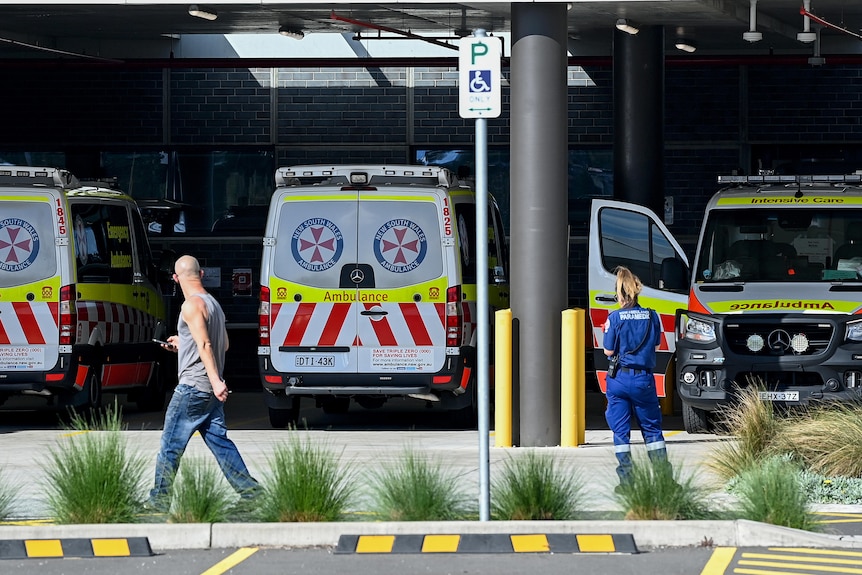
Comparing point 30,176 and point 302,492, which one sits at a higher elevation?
point 30,176

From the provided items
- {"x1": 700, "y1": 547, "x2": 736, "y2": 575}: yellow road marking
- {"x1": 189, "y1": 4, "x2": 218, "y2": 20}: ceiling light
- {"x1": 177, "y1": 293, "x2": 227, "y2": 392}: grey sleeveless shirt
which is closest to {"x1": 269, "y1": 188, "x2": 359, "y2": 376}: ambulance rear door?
{"x1": 189, "y1": 4, "x2": 218, "y2": 20}: ceiling light

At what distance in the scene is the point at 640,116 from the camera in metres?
19.0

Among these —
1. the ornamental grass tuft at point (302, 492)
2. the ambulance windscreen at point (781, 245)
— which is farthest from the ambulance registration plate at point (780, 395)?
the ornamental grass tuft at point (302, 492)

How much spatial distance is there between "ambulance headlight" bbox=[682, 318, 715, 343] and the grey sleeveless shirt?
5627mm

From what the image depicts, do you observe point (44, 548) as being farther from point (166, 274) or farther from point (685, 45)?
point (685, 45)

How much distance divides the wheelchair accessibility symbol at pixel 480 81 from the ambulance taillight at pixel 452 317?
6.01 metres

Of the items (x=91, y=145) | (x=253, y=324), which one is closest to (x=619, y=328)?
(x=253, y=324)

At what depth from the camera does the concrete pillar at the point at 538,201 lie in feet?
45.4

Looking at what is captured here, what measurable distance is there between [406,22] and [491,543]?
10.8 m

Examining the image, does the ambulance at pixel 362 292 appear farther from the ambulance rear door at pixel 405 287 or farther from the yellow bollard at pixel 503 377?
the yellow bollard at pixel 503 377

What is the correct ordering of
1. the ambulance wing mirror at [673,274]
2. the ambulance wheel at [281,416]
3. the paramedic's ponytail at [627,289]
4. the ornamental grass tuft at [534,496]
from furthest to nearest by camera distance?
the ambulance wheel at [281,416], the ambulance wing mirror at [673,274], the paramedic's ponytail at [627,289], the ornamental grass tuft at [534,496]

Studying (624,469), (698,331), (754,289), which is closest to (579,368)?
(698,331)

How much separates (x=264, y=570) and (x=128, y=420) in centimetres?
940

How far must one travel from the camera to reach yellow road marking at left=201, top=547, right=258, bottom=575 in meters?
8.79
